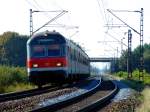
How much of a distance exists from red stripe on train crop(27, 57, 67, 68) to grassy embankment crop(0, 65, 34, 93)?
293 centimetres

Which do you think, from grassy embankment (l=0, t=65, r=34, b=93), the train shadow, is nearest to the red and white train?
grassy embankment (l=0, t=65, r=34, b=93)

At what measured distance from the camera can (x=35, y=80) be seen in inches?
1283

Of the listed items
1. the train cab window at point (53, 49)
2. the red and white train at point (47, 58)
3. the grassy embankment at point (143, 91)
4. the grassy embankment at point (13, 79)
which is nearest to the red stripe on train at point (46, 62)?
the red and white train at point (47, 58)

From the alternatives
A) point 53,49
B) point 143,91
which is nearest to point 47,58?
point 53,49

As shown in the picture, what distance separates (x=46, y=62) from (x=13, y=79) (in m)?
9.06

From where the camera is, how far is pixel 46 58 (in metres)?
32.2

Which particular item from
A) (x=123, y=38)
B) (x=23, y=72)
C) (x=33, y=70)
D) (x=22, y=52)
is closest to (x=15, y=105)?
(x=33, y=70)

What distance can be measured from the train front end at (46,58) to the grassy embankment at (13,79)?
2880 mm

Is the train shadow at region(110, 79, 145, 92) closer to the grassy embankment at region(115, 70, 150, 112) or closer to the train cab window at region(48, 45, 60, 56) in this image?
the grassy embankment at region(115, 70, 150, 112)

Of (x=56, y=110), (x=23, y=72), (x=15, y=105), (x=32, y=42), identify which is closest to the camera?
(x=56, y=110)

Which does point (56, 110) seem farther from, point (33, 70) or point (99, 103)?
point (33, 70)

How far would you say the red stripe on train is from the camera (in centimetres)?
3209

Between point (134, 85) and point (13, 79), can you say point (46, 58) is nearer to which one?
point (13, 79)

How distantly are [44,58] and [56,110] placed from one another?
14586mm
